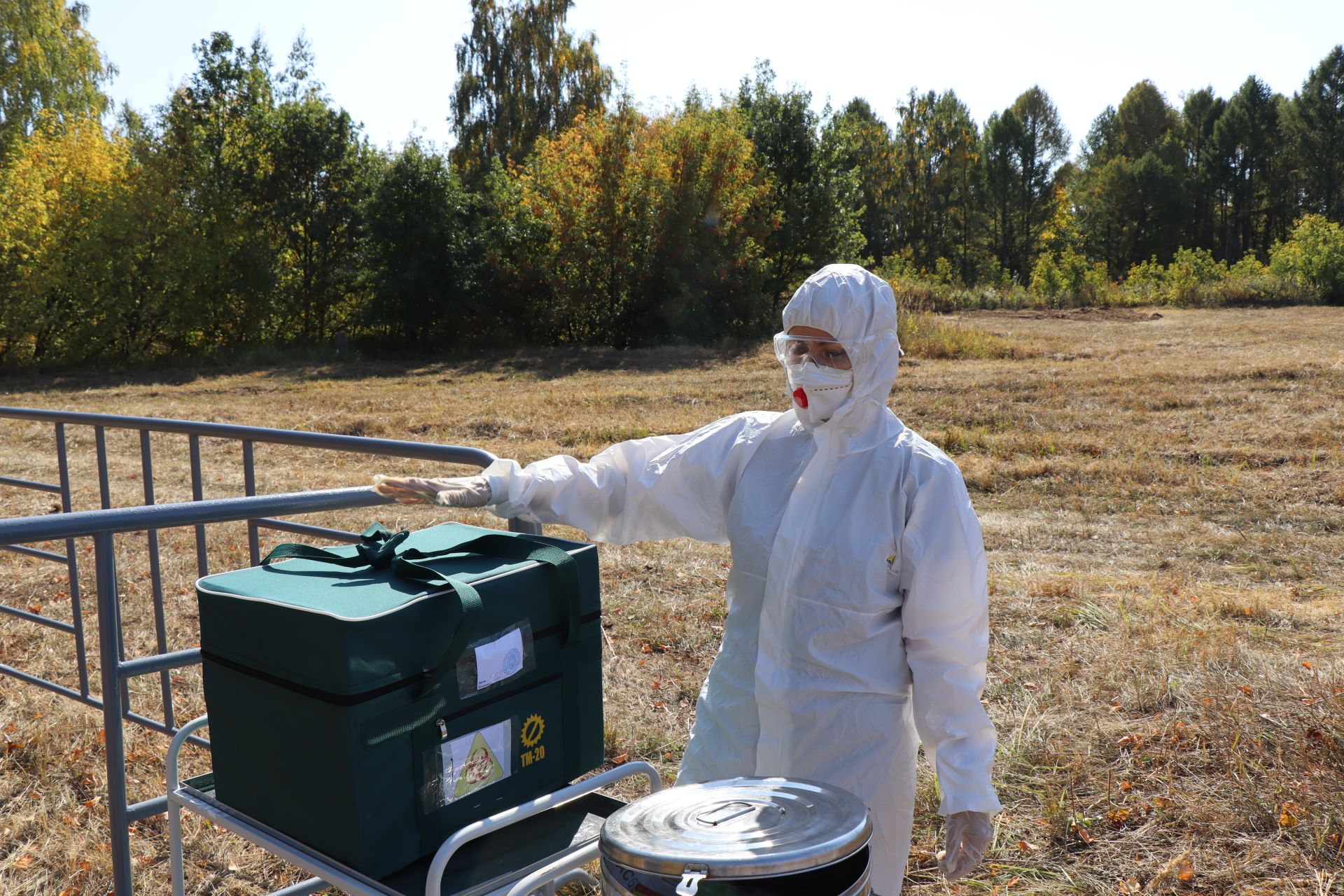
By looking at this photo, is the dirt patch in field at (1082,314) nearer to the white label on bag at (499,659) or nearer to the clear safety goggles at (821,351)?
the clear safety goggles at (821,351)

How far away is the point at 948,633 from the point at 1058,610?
13.4 ft

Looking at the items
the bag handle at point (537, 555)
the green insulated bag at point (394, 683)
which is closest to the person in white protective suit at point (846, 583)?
the bag handle at point (537, 555)

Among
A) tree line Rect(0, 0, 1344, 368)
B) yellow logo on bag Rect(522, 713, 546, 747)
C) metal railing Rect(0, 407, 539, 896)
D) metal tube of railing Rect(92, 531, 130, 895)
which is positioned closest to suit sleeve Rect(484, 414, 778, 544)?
metal railing Rect(0, 407, 539, 896)

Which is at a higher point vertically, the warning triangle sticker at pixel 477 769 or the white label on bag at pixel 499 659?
the white label on bag at pixel 499 659

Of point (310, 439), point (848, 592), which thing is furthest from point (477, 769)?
point (310, 439)

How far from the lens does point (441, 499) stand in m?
2.06

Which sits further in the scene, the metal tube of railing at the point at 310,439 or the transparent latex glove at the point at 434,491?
the metal tube of railing at the point at 310,439

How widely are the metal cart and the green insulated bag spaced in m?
0.03

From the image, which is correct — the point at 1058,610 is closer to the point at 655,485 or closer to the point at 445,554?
the point at 655,485

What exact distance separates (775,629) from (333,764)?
3.26 ft

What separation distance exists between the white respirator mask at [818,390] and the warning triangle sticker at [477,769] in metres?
0.99

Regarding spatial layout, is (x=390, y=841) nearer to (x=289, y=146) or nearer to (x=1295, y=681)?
(x=1295, y=681)

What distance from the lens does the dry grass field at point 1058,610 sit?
11.4ft

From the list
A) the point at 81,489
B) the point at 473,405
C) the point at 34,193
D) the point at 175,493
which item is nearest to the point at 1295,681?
the point at 175,493
